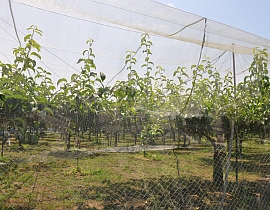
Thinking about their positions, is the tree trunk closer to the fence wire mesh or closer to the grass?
the fence wire mesh

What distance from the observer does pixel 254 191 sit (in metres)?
4.13

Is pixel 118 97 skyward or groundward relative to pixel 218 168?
skyward

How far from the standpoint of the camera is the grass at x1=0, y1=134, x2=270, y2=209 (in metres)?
2.50

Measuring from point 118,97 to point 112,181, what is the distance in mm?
1830

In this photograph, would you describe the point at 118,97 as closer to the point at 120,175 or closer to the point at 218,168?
the point at 120,175

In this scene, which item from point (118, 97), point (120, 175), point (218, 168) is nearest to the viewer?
point (118, 97)

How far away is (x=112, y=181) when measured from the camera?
4.05m

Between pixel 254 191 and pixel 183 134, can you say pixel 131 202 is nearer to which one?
pixel 183 134

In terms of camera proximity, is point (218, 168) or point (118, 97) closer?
point (118, 97)

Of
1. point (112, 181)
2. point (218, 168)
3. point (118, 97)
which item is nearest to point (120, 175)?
point (112, 181)

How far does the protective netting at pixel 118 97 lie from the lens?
7.20 ft

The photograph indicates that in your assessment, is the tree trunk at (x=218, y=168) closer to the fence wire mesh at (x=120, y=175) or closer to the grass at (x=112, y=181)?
the fence wire mesh at (x=120, y=175)

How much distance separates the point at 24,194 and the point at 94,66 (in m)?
1.92

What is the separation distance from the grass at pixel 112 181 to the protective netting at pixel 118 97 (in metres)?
0.02
